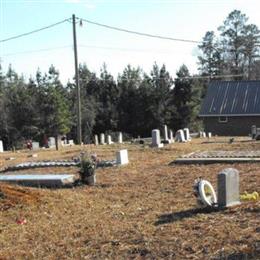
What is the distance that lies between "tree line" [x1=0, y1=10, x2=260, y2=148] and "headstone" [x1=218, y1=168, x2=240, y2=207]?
3522 centimetres

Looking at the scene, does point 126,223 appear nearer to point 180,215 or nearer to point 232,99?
point 180,215

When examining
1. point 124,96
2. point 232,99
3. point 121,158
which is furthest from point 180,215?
point 124,96

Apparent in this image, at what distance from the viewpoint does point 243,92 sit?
161 feet

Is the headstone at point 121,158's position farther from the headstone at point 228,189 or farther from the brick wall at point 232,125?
the brick wall at point 232,125

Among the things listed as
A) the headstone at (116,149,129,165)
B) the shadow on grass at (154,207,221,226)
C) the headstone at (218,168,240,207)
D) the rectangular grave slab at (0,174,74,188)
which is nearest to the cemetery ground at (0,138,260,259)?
the shadow on grass at (154,207,221,226)

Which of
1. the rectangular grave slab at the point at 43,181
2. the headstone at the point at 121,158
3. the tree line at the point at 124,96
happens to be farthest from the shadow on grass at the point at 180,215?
the tree line at the point at 124,96

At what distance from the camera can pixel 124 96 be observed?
6334 cm

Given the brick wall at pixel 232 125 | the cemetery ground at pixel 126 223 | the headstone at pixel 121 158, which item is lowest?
the cemetery ground at pixel 126 223

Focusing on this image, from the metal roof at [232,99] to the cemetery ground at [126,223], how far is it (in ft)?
114

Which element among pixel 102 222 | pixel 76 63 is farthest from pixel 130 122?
pixel 102 222

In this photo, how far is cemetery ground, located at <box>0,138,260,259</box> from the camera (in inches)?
251

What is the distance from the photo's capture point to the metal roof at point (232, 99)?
47334 mm

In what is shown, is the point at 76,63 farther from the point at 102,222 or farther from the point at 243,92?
the point at 102,222

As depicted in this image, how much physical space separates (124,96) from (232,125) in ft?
59.8
